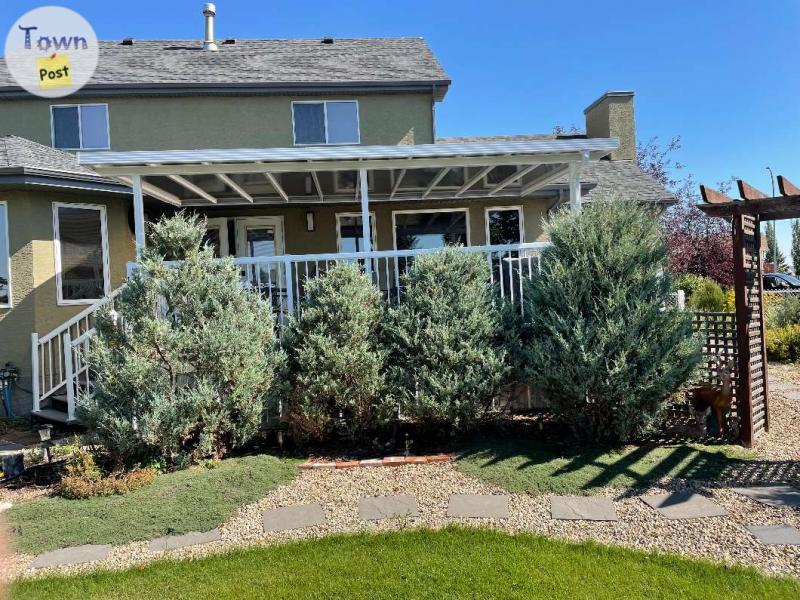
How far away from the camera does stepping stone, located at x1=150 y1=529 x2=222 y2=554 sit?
11.4ft

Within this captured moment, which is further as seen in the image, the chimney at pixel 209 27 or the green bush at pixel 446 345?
the chimney at pixel 209 27

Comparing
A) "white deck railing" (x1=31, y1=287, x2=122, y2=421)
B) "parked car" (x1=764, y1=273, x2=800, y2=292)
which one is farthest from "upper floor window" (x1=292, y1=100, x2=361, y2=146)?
"parked car" (x1=764, y1=273, x2=800, y2=292)

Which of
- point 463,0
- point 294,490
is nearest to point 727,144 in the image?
point 463,0

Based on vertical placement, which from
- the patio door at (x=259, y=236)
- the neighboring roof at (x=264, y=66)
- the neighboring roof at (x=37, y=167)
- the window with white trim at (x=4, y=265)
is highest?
the neighboring roof at (x=264, y=66)

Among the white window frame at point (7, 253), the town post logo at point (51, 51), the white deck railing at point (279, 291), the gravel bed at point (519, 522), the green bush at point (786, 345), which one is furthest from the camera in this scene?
the town post logo at point (51, 51)

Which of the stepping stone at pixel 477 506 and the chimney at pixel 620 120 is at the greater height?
the chimney at pixel 620 120

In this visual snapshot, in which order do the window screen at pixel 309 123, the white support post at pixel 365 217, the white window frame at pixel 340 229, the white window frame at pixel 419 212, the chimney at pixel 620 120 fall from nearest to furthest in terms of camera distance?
the white support post at pixel 365 217, the white window frame at pixel 340 229, the white window frame at pixel 419 212, the window screen at pixel 309 123, the chimney at pixel 620 120

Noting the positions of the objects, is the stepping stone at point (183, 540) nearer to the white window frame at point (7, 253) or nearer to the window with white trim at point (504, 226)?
the white window frame at point (7, 253)

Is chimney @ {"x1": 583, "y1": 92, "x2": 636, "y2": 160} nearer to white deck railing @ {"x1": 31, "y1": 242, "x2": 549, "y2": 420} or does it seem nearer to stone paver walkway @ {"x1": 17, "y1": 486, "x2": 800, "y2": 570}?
white deck railing @ {"x1": 31, "y1": 242, "x2": 549, "y2": 420}

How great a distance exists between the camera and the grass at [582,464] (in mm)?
4285

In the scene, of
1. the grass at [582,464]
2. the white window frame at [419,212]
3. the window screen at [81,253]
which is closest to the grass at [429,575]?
the grass at [582,464]

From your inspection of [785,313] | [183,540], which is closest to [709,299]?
[785,313]

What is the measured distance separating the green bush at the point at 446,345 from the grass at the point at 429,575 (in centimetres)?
174

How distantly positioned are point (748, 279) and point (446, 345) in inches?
125
